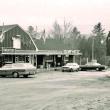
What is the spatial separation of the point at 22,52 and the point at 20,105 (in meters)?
41.3

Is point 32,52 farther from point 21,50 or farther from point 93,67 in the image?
point 93,67

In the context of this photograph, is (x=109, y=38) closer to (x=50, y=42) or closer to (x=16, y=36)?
(x=16, y=36)

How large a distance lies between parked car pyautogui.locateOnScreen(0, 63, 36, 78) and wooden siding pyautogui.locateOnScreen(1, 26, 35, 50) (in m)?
15.2

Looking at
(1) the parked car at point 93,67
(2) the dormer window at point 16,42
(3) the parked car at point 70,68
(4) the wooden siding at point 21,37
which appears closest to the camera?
(4) the wooden siding at point 21,37

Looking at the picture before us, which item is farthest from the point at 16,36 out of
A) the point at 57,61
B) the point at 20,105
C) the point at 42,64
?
the point at 20,105

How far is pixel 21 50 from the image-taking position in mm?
57188

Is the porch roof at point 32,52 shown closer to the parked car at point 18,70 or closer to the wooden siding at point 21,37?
the wooden siding at point 21,37

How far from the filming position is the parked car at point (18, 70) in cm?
3875

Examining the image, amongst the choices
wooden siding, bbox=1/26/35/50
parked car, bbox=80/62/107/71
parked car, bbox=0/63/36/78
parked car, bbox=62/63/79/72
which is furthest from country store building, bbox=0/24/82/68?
parked car, bbox=0/63/36/78

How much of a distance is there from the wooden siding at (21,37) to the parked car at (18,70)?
599 inches

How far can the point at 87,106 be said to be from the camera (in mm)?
14195

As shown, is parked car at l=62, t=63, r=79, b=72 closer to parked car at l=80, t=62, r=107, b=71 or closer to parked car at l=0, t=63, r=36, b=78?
parked car at l=80, t=62, r=107, b=71

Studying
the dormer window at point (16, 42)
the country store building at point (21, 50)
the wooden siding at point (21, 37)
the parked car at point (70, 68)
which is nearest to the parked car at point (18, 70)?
the country store building at point (21, 50)

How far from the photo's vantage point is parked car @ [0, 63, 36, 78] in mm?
38750
